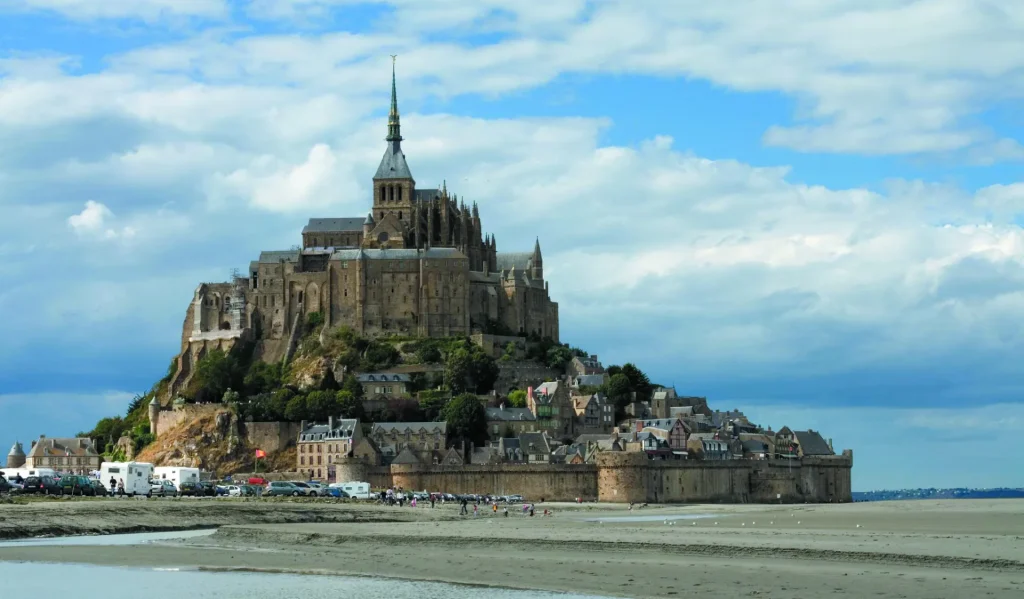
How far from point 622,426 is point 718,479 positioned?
1341cm

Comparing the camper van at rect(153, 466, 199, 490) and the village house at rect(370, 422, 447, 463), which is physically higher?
the village house at rect(370, 422, 447, 463)

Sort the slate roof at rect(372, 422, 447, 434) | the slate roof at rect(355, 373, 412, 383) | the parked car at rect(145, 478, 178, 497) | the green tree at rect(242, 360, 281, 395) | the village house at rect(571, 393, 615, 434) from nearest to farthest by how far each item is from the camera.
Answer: the parked car at rect(145, 478, 178, 497)
the slate roof at rect(372, 422, 447, 434)
the village house at rect(571, 393, 615, 434)
the slate roof at rect(355, 373, 412, 383)
the green tree at rect(242, 360, 281, 395)

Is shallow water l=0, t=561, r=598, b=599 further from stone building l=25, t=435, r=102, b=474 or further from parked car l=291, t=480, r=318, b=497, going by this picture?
stone building l=25, t=435, r=102, b=474

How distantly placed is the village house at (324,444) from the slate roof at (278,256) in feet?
76.9

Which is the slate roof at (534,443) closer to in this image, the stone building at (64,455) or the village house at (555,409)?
the village house at (555,409)

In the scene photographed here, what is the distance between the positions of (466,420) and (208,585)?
224ft

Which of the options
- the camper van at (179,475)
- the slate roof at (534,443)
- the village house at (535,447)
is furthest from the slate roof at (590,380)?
the camper van at (179,475)

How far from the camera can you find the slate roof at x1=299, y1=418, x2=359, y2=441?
343 feet

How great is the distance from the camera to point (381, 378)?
115188 millimetres

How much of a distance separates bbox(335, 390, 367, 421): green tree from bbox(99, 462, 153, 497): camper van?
99.3ft

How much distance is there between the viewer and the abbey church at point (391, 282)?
122125 mm

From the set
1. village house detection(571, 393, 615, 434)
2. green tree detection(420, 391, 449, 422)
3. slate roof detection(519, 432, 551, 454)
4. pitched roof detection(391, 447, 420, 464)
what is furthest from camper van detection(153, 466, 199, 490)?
village house detection(571, 393, 615, 434)

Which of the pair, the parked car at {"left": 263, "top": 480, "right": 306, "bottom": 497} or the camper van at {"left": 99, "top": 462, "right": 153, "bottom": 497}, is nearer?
the camper van at {"left": 99, "top": 462, "right": 153, "bottom": 497}

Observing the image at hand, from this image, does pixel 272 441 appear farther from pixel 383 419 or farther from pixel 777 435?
pixel 777 435
